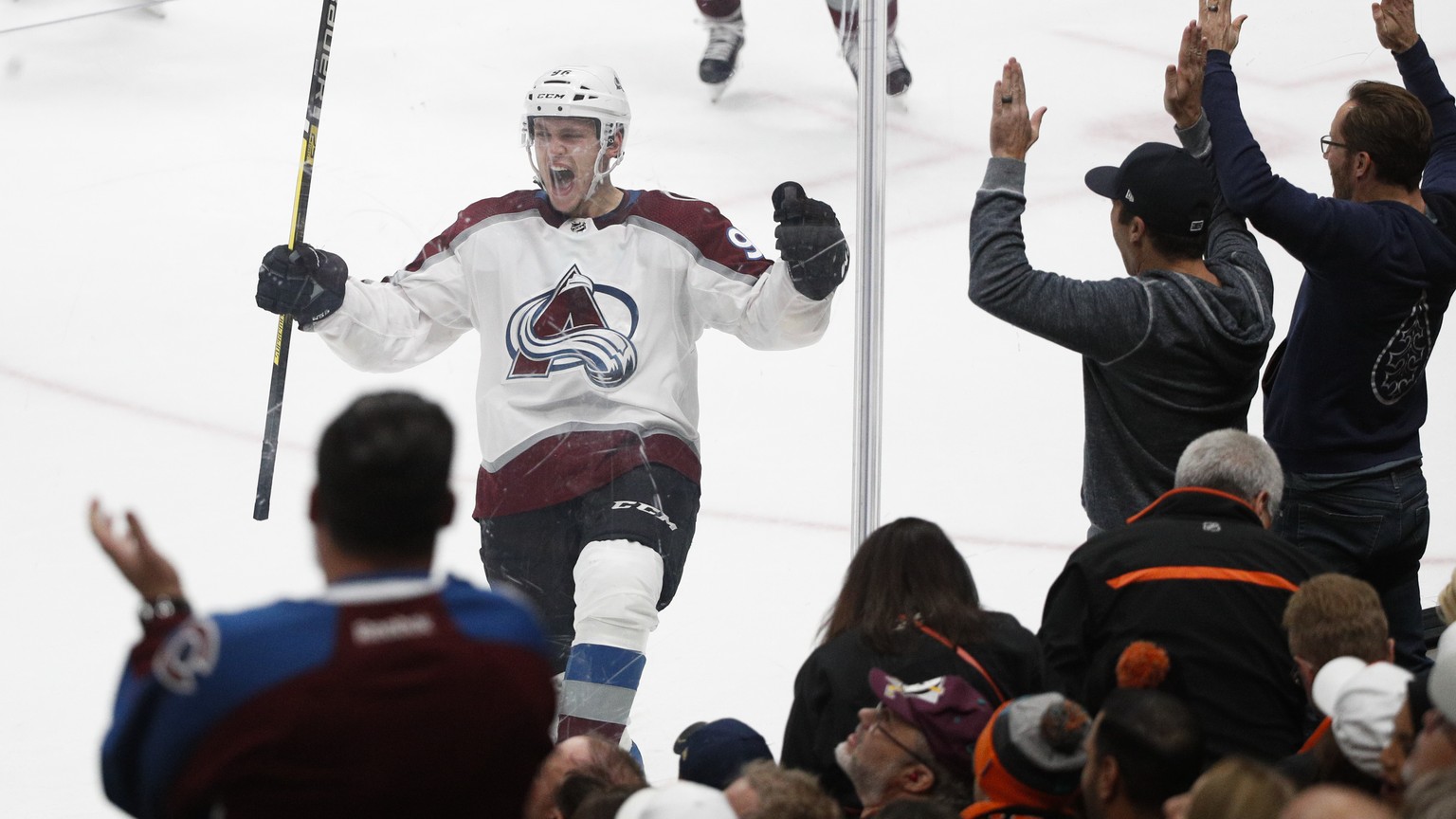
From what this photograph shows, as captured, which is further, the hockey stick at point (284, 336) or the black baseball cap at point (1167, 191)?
the hockey stick at point (284, 336)

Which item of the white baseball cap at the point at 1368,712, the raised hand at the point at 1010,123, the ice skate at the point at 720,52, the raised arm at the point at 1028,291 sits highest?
the ice skate at the point at 720,52

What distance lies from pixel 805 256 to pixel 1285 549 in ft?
3.07

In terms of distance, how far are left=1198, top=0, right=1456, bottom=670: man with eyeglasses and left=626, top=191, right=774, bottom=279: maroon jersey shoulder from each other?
73cm

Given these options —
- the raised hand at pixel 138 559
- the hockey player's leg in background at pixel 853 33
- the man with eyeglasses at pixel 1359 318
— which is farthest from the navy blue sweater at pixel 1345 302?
the raised hand at pixel 138 559

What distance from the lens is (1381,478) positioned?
97.3 inches

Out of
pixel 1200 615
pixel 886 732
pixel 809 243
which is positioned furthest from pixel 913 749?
pixel 809 243

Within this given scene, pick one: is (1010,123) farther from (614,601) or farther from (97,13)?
(97,13)

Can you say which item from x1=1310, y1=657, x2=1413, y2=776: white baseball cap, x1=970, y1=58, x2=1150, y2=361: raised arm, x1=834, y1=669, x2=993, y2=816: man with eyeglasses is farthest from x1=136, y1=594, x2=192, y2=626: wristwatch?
x1=970, y1=58, x2=1150, y2=361: raised arm

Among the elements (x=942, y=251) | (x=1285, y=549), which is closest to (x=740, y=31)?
(x=942, y=251)

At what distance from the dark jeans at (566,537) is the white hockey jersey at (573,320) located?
0.02m

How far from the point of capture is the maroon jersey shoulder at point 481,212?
9.18 feet

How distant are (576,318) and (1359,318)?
1.13 metres

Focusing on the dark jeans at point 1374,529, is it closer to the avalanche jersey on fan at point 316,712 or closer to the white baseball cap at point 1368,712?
the white baseball cap at point 1368,712

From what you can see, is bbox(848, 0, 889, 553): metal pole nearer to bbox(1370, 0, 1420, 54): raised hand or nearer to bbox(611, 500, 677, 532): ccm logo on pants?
bbox(611, 500, 677, 532): ccm logo on pants
